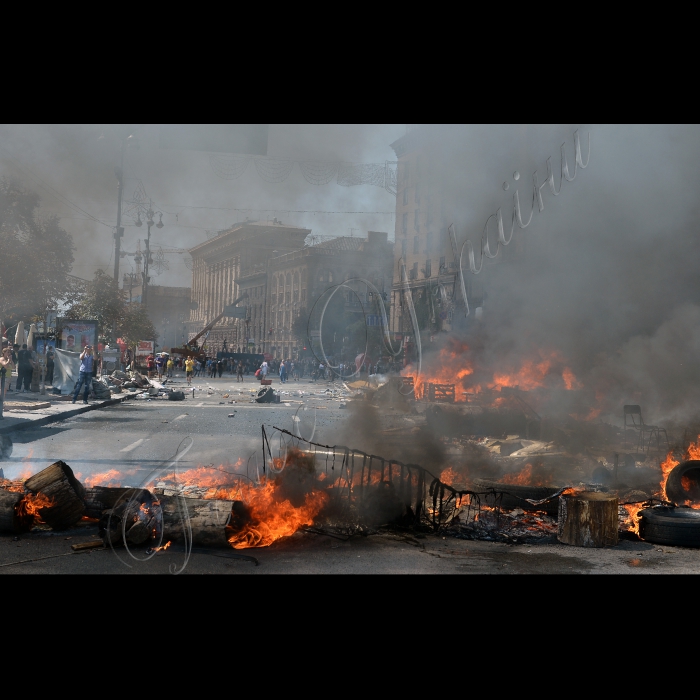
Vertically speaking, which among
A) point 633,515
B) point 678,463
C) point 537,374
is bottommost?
point 633,515

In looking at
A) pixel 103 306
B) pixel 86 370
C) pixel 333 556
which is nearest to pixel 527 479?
pixel 333 556

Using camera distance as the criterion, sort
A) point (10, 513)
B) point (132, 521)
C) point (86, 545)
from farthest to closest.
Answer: point (10, 513) < point (132, 521) < point (86, 545)

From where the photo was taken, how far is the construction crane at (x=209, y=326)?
3388 centimetres

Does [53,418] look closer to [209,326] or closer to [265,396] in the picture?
[265,396]

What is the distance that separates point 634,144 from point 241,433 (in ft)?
50.9

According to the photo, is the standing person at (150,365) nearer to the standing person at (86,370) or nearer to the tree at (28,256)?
the tree at (28,256)

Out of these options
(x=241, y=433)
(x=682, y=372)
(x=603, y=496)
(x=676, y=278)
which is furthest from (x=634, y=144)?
(x=603, y=496)

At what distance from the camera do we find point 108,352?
26.6 meters

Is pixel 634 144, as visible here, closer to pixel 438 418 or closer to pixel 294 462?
pixel 438 418

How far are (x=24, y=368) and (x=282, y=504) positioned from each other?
50.4 ft

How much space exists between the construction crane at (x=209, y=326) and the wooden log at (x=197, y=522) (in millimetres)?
27911

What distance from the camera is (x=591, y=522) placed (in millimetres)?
5574

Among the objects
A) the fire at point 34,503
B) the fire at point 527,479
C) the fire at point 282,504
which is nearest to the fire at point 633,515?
the fire at point 527,479

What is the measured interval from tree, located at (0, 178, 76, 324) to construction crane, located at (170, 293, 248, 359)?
570 inches
